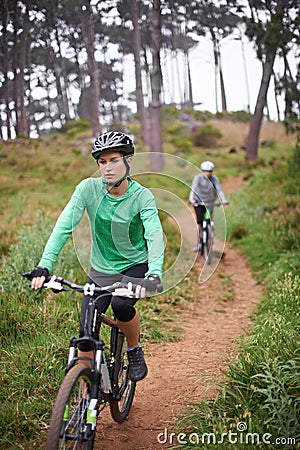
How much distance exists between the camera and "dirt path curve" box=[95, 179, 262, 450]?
3.81 metres

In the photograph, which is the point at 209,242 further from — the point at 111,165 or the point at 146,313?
the point at 111,165

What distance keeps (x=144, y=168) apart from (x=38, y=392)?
7.00 ft

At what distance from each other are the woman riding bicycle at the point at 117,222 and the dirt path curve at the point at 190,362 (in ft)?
1.72

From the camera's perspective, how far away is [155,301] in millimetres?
6746

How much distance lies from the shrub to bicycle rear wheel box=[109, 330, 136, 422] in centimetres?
2406

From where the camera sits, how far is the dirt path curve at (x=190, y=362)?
12.5 feet

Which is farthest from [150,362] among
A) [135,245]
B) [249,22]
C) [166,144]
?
[166,144]

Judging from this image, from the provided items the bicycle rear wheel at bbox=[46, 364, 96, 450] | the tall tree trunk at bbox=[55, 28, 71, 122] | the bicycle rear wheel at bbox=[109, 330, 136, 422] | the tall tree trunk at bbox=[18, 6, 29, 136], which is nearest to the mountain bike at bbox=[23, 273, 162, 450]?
the bicycle rear wheel at bbox=[46, 364, 96, 450]

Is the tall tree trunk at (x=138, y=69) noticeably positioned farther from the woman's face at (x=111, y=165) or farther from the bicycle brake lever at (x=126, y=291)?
the bicycle brake lever at (x=126, y=291)

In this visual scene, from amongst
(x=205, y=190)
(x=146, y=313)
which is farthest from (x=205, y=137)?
(x=146, y=313)

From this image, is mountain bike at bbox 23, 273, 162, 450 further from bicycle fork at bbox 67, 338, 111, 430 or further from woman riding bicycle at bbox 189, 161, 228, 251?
woman riding bicycle at bbox 189, 161, 228, 251

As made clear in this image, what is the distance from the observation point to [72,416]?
2.77 meters

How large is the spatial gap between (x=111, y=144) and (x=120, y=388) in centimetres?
199

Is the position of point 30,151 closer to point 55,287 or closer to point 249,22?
point 249,22
